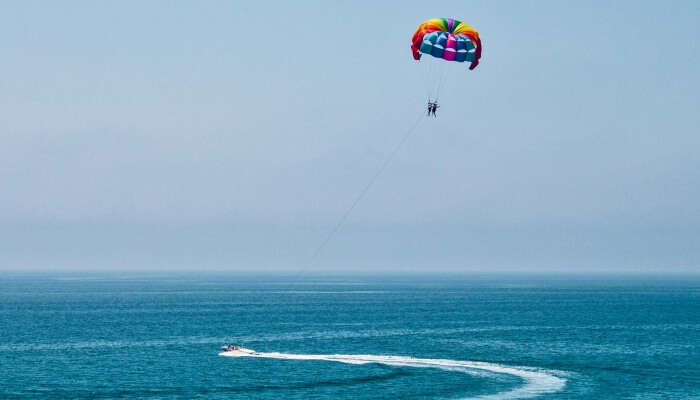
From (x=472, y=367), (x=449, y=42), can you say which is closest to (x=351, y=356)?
(x=472, y=367)

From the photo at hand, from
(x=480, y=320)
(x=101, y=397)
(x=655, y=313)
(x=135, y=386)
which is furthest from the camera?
(x=655, y=313)

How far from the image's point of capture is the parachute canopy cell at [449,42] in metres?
71.7

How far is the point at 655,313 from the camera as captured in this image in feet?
564

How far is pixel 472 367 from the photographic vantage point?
84.5 metres

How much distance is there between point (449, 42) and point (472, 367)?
107 feet

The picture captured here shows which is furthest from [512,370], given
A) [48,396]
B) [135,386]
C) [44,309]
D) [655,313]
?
[44,309]

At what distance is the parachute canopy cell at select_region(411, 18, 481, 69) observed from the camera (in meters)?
71.7

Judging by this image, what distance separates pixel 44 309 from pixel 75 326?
53.5 meters

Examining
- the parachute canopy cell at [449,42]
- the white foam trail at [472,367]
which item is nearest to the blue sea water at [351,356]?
the white foam trail at [472,367]

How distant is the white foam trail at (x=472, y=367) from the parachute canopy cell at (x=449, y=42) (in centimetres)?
2721

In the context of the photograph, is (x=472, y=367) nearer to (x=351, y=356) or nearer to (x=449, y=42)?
(x=351, y=356)

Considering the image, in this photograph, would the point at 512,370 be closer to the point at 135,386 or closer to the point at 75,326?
the point at 135,386

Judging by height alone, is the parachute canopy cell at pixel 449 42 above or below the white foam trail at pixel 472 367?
above

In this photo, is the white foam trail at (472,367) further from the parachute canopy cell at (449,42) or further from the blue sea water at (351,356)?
the parachute canopy cell at (449,42)
